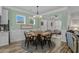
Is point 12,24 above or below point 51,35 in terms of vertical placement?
above

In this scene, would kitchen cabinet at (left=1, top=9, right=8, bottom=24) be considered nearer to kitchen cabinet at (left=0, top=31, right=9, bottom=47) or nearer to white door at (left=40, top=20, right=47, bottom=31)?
kitchen cabinet at (left=0, top=31, right=9, bottom=47)

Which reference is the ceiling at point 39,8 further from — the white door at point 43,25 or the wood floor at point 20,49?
the wood floor at point 20,49

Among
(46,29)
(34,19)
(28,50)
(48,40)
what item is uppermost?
(34,19)

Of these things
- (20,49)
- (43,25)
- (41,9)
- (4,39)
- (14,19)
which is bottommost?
(20,49)

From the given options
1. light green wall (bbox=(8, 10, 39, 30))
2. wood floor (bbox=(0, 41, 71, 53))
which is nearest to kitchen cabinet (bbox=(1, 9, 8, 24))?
light green wall (bbox=(8, 10, 39, 30))

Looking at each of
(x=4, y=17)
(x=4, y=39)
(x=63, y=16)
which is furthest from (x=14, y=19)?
(x=63, y=16)

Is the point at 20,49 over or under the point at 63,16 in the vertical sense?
under

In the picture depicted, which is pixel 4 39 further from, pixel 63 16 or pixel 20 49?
pixel 63 16

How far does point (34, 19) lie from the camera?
2258mm

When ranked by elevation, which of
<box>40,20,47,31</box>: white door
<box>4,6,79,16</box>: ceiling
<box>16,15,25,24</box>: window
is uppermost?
<box>4,6,79,16</box>: ceiling

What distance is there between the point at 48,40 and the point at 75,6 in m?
1.10

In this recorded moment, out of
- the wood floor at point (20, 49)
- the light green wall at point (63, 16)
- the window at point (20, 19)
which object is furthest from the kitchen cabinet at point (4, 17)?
the light green wall at point (63, 16)
